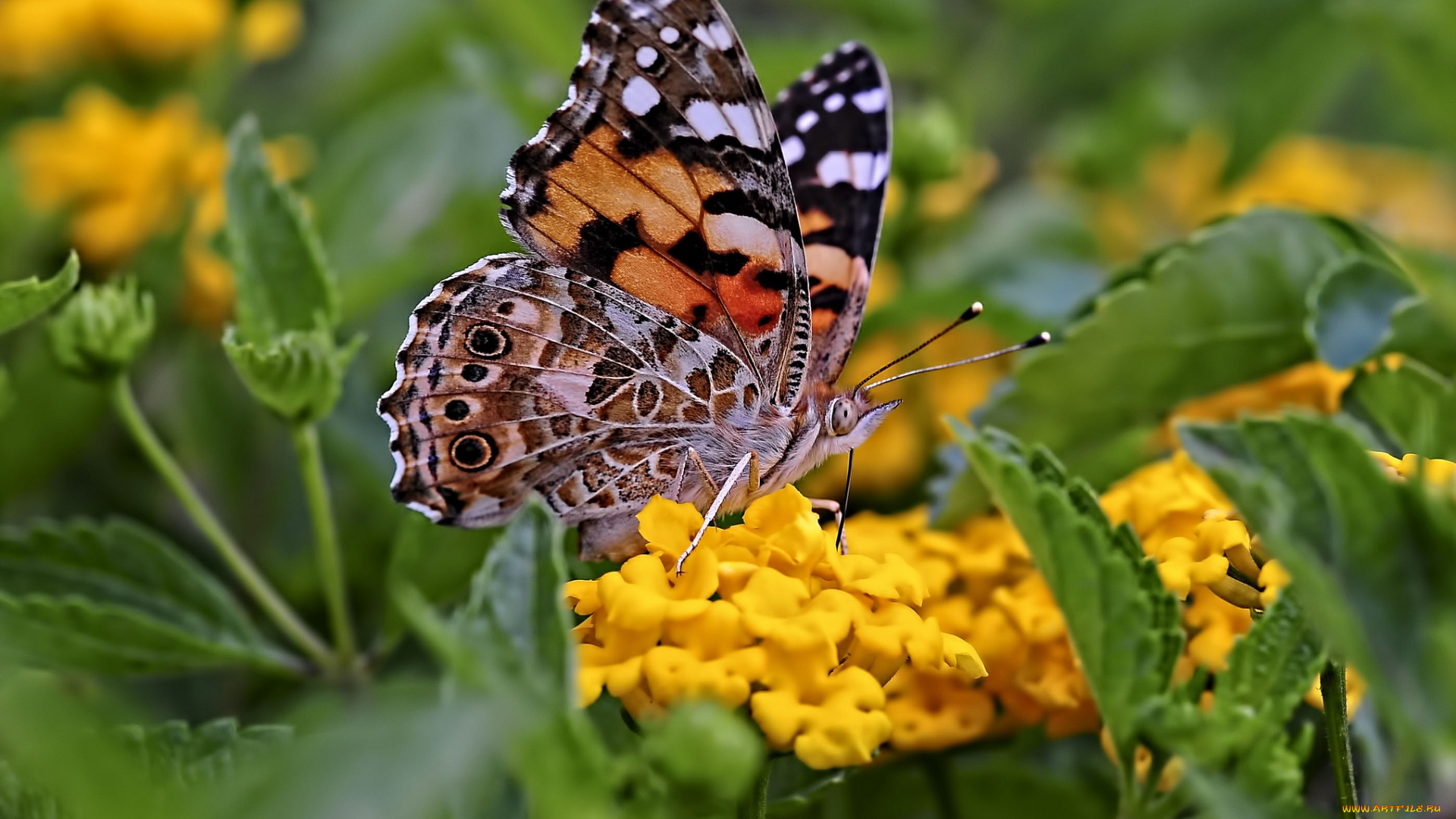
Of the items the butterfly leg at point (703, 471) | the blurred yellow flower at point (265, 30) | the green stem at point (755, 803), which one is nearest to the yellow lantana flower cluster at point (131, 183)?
the blurred yellow flower at point (265, 30)

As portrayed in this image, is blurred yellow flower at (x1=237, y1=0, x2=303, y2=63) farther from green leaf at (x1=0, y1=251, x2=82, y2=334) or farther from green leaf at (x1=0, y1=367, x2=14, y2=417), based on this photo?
green leaf at (x1=0, y1=251, x2=82, y2=334)

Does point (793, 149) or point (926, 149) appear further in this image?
point (926, 149)

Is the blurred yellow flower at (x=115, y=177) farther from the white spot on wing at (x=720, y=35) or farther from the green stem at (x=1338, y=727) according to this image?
the green stem at (x=1338, y=727)

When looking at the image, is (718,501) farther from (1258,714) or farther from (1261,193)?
(1261,193)

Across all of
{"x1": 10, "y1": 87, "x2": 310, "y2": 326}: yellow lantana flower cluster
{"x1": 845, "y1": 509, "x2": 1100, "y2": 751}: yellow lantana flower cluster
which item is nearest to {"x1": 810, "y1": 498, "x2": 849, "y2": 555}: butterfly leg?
{"x1": 845, "y1": 509, "x2": 1100, "y2": 751}: yellow lantana flower cluster

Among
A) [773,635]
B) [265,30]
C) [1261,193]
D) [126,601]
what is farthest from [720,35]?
[1261,193]

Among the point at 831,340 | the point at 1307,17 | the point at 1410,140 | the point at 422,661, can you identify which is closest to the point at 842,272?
the point at 831,340
